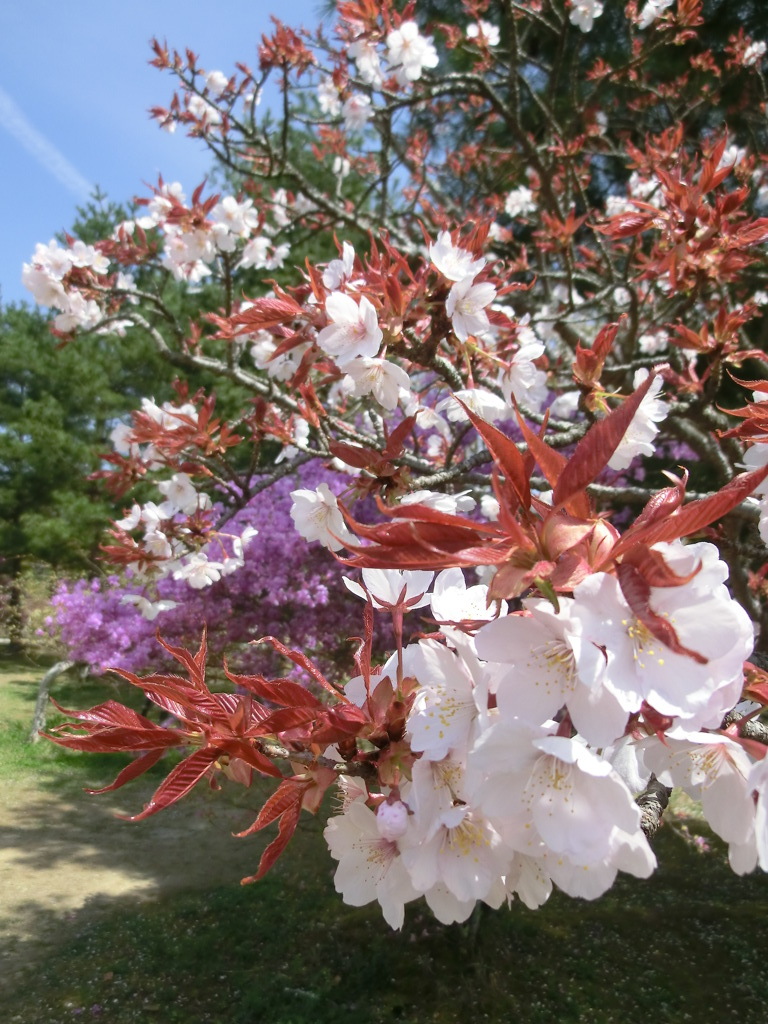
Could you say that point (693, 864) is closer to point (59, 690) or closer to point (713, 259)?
point (713, 259)

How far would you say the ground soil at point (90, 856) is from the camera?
13.3 ft

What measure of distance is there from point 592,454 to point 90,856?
552 cm

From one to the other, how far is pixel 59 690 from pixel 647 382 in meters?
10.5

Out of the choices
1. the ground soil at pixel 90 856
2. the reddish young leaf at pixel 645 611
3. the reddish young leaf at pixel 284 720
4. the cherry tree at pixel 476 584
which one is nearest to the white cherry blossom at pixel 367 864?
the cherry tree at pixel 476 584

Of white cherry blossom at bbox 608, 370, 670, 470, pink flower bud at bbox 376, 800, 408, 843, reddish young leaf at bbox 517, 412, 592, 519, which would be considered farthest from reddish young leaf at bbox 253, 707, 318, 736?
white cherry blossom at bbox 608, 370, 670, 470

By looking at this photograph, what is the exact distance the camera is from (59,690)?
9641mm

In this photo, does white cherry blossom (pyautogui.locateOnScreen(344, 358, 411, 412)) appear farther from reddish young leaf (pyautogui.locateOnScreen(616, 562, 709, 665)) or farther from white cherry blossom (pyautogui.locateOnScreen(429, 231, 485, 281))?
reddish young leaf (pyautogui.locateOnScreen(616, 562, 709, 665))

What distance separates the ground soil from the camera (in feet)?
13.3

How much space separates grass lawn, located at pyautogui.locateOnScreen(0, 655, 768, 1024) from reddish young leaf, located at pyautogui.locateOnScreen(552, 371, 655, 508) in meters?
3.27

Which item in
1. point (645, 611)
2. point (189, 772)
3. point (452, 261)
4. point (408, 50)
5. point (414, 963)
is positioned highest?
point (408, 50)

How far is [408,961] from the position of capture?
3.53 metres

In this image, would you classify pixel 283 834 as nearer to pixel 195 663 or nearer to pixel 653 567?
pixel 195 663

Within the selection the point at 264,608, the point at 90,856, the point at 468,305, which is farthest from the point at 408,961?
the point at 468,305

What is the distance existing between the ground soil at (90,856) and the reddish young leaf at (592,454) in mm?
4148
